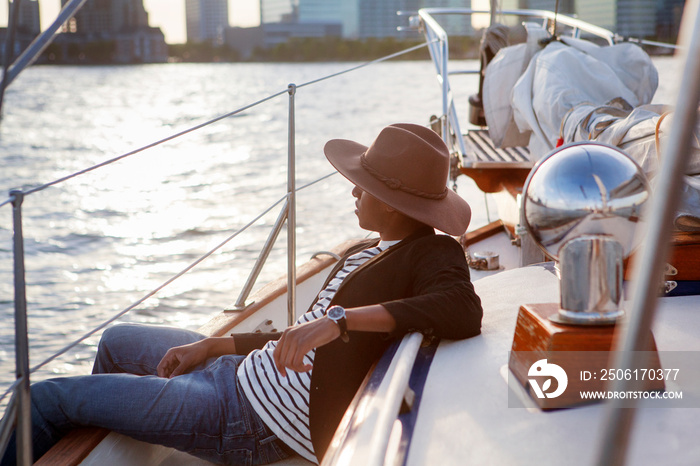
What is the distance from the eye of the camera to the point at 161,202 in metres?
9.05

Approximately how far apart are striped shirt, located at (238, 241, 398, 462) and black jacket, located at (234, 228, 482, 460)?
0.03 metres

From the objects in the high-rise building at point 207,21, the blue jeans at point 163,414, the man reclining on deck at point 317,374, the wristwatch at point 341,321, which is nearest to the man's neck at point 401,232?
the man reclining on deck at point 317,374

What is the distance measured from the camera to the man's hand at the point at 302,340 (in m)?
1.14

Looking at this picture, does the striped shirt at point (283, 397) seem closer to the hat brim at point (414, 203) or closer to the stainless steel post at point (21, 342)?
the hat brim at point (414, 203)

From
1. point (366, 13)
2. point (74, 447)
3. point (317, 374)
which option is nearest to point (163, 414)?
point (74, 447)

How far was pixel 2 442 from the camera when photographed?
3.33 ft

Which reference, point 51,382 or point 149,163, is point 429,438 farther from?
point 149,163

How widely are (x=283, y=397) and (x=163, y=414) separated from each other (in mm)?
217

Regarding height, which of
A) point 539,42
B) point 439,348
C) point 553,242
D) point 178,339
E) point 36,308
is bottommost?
point 36,308

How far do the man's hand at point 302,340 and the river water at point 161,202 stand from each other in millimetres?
1007

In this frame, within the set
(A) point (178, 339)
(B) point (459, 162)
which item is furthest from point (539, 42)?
(A) point (178, 339)

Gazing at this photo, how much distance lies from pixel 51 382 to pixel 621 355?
1193 millimetres

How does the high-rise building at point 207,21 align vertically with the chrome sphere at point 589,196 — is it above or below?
above

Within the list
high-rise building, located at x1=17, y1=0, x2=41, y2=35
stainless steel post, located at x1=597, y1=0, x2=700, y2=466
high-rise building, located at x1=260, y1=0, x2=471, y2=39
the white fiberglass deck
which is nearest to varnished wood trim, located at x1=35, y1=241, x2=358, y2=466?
the white fiberglass deck
